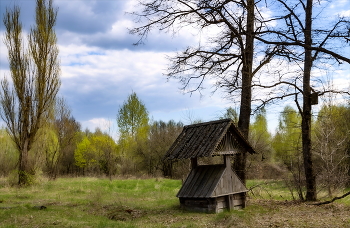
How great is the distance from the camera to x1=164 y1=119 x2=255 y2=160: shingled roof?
34.1ft

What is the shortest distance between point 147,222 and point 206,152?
2.72 m

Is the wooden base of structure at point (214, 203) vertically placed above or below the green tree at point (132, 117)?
below

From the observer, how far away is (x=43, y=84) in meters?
23.5

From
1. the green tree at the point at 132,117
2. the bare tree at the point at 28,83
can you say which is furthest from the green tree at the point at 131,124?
the bare tree at the point at 28,83

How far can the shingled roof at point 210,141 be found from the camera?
34.1ft

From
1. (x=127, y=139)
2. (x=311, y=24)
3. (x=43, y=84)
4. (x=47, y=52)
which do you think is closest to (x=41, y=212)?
(x=311, y=24)

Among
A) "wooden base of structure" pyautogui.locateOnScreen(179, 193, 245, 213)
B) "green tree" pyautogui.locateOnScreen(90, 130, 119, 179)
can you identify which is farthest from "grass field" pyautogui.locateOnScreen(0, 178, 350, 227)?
"green tree" pyautogui.locateOnScreen(90, 130, 119, 179)

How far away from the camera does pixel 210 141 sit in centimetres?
1052

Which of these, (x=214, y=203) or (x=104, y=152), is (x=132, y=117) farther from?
(x=214, y=203)

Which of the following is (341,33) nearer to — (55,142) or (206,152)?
(206,152)

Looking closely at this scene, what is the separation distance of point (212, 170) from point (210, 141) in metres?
1.08

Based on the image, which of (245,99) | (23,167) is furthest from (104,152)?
(245,99)

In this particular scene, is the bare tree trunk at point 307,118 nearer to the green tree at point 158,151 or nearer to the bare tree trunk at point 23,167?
the bare tree trunk at point 23,167

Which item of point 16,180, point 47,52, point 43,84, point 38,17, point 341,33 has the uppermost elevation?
point 38,17
